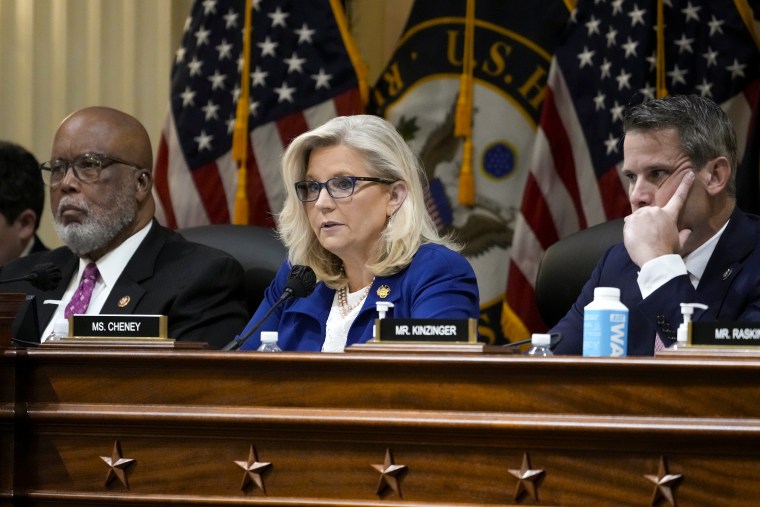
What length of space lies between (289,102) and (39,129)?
50.3 inches

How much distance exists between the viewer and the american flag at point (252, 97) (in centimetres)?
496

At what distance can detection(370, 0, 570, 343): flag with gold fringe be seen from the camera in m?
4.94

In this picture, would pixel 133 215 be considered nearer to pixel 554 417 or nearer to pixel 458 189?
pixel 458 189

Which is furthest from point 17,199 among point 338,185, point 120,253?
point 338,185

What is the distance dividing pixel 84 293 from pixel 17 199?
112 centimetres

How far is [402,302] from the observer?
3.11 metres

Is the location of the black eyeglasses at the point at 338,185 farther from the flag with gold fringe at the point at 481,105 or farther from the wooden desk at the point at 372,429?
the flag with gold fringe at the point at 481,105

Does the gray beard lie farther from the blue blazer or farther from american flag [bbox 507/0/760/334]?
american flag [bbox 507/0/760/334]

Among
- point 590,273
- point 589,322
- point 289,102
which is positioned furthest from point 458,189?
point 589,322

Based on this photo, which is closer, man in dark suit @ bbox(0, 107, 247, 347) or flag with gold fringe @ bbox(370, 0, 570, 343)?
man in dark suit @ bbox(0, 107, 247, 347)

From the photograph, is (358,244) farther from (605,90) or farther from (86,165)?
(605,90)

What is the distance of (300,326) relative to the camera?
323 cm

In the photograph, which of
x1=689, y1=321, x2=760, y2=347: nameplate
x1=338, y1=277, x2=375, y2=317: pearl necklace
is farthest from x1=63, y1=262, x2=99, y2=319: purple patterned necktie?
x1=689, y1=321, x2=760, y2=347: nameplate

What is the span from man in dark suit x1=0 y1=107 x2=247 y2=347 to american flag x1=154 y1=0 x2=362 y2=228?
3.53 ft
